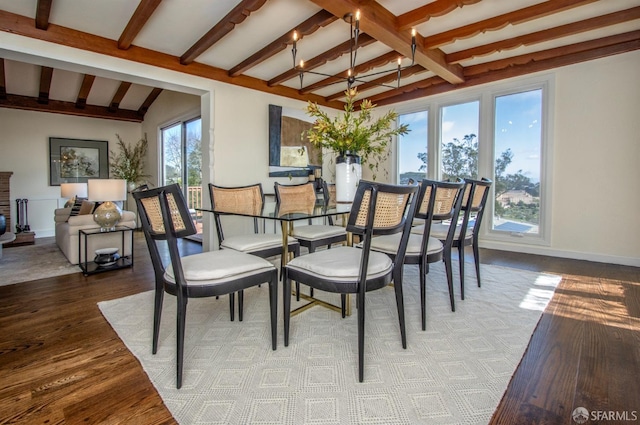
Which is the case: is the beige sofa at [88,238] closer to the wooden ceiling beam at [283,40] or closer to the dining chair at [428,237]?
the wooden ceiling beam at [283,40]

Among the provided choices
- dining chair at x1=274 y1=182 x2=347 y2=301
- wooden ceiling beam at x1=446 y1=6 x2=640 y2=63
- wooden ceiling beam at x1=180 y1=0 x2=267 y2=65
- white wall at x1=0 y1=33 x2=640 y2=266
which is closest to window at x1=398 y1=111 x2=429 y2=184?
wooden ceiling beam at x1=446 y1=6 x2=640 y2=63

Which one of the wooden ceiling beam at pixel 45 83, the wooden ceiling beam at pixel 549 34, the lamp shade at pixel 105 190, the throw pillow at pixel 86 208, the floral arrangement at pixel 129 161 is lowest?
the throw pillow at pixel 86 208

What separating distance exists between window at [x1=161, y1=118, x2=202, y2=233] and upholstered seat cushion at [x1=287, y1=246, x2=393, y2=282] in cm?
422

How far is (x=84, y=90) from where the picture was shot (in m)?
6.03

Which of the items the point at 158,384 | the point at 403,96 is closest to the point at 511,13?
the point at 403,96

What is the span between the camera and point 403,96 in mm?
5367

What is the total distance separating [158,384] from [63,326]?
1128mm

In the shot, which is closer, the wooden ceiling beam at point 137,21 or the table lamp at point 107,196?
the wooden ceiling beam at point 137,21

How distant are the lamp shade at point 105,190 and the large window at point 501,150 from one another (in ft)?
14.2

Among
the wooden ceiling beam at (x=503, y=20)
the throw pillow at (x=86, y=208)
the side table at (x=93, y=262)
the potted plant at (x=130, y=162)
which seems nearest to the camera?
the wooden ceiling beam at (x=503, y=20)

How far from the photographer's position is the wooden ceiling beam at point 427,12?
253 centimetres

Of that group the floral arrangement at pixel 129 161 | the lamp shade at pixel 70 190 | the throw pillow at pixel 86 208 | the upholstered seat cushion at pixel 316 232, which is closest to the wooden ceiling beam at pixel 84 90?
the floral arrangement at pixel 129 161

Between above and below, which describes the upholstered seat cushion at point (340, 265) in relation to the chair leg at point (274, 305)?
above

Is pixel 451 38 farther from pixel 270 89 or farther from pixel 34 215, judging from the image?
pixel 34 215
